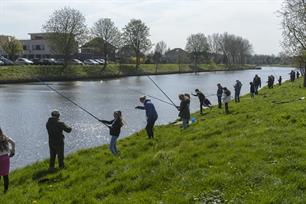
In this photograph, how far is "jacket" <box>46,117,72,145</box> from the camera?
42.7 ft

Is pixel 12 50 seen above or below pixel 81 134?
above

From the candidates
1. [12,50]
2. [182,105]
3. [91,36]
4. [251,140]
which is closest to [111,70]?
[91,36]

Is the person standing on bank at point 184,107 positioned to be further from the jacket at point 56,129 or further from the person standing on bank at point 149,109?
the jacket at point 56,129

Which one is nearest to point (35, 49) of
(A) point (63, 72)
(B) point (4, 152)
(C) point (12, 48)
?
(C) point (12, 48)

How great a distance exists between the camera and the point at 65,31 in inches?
3469

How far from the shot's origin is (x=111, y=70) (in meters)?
100

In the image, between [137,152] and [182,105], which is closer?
[137,152]

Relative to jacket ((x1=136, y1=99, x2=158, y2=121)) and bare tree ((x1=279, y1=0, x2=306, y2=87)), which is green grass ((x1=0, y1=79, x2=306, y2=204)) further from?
bare tree ((x1=279, y1=0, x2=306, y2=87))

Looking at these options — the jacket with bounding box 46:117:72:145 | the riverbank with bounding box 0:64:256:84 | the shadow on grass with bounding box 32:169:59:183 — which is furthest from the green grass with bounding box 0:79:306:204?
the riverbank with bounding box 0:64:256:84

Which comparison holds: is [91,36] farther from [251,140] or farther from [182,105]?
[251,140]

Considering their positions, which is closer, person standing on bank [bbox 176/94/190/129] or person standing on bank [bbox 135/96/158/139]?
person standing on bank [bbox 135/96/158/139]

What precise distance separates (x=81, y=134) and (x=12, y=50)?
8555 centimetres

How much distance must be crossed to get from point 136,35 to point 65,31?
26.8 metres

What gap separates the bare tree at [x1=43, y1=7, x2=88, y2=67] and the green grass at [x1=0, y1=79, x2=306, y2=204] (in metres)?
75.7
